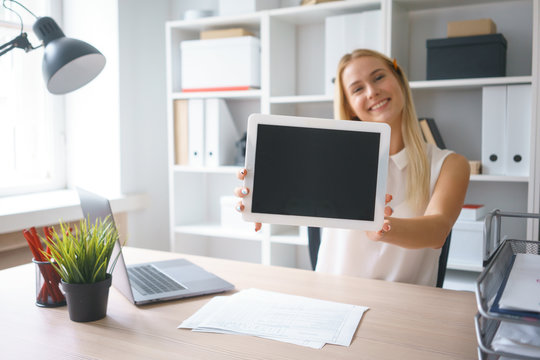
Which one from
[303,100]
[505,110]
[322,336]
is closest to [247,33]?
[303,100]

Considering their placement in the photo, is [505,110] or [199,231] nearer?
[505,110]

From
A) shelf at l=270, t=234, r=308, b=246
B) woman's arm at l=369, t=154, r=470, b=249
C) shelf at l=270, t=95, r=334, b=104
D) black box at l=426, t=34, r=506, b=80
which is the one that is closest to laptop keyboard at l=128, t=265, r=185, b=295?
woman's arm at l=369, t=154, r=470, b=249

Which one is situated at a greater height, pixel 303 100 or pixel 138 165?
pixel 303 100

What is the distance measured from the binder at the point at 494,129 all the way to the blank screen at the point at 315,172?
112 cm

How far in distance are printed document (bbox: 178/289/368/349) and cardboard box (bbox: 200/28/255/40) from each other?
1.67 m

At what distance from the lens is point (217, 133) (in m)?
2.60

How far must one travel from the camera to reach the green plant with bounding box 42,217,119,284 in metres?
1.02

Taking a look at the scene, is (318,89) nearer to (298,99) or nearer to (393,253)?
(298,99)

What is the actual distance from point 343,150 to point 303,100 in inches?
50.5

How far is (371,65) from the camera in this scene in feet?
5.30

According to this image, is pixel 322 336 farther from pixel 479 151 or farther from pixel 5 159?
pixel 5 159

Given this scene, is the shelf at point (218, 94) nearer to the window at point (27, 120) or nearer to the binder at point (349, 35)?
the binder at point (349, 35)

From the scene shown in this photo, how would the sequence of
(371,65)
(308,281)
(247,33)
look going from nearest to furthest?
(308,281), (371,65), (247,33)

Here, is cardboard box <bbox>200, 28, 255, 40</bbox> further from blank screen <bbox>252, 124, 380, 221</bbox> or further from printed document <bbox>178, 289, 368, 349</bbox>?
printed document <bbox>178, 289, 368, 349</bbox>
